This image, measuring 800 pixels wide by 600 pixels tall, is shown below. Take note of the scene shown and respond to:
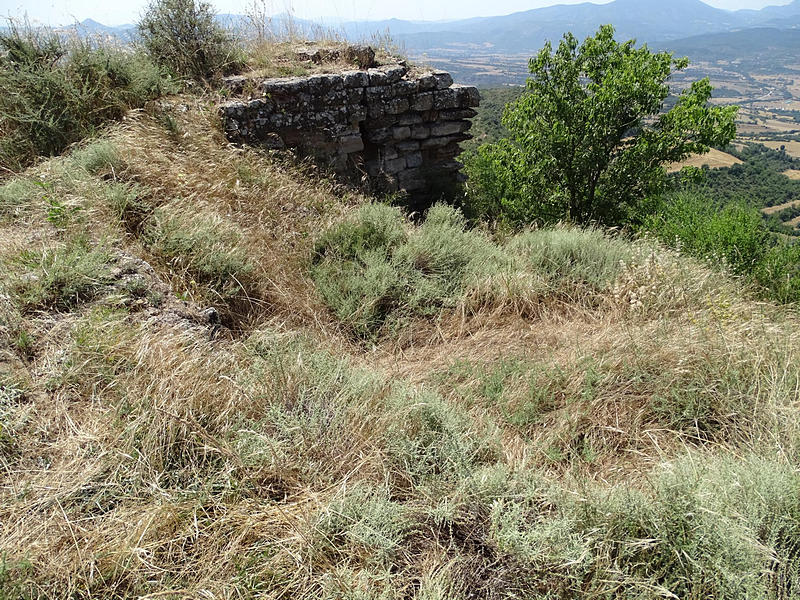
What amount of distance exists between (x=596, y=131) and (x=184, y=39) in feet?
23.7

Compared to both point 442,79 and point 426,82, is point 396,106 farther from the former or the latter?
point 442,79

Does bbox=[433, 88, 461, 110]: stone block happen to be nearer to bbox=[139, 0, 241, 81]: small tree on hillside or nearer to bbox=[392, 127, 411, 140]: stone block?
bbox=[392, 127, 411, 140]: stone block

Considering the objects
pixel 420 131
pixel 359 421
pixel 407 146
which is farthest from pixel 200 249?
pixel 420 131

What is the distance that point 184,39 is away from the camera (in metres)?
6.81

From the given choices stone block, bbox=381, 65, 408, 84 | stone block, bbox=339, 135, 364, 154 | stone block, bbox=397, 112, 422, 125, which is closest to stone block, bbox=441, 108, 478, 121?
stone block, bbox=397, 112, 422, 125

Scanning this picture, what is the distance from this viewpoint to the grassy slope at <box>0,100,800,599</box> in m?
1.80

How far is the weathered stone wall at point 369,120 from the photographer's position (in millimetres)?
6516

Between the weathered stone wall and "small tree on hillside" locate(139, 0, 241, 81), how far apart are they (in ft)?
2.10

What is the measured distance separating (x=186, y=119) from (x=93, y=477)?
5163 mm

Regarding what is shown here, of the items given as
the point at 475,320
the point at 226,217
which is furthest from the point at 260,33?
the point at 475,320

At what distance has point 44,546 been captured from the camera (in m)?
1.74

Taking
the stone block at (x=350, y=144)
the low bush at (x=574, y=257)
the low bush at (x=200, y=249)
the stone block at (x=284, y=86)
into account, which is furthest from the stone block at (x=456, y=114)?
the low bush at (x=200, y=249)

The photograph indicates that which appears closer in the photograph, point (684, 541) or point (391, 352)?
point (684, 541)

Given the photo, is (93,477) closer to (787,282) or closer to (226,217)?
(226,217)
